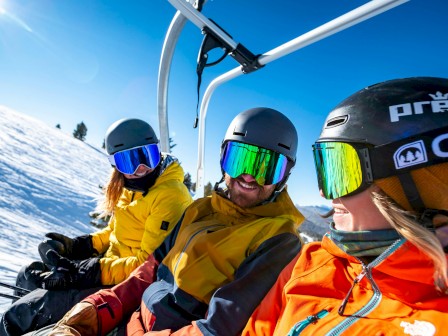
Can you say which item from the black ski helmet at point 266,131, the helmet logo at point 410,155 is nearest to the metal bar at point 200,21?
the black ski helmet at point 266,131

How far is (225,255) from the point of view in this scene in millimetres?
1980

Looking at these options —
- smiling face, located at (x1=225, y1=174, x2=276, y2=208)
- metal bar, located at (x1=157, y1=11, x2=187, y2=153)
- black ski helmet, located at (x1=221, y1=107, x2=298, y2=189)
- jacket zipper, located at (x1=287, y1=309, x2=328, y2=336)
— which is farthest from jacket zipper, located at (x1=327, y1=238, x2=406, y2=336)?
metal bar, located at (x1=157, y1=11, x2=187, y2=153)

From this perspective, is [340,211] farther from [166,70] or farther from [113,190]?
[166,70]

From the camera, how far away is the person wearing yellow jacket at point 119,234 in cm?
278

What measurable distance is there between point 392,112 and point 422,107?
10cm

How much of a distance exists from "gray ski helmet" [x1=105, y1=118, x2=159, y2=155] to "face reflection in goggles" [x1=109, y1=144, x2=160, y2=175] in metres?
0.06

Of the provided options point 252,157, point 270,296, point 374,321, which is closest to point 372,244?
point 374,321

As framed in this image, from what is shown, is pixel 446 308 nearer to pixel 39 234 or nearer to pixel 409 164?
pixel 409 164

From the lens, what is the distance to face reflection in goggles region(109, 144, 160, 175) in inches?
136

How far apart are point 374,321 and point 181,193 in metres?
2.41

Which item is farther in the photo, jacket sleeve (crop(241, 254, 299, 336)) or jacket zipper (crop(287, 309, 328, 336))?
jacket sleeve (crop(241, 254, 299, 336))

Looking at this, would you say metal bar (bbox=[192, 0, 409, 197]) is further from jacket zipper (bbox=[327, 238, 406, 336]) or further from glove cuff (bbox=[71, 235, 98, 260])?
glove cuff (bbox=[71, 235, 98, 260])

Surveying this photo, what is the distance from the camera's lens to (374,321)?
3.61 feet

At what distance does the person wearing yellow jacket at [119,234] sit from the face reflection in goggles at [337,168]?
1.90 metres
